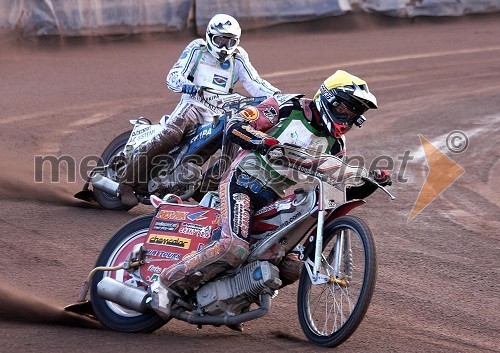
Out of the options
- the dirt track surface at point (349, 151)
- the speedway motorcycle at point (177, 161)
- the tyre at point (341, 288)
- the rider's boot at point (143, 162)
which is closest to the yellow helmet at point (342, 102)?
the tyre at point (341, 288)

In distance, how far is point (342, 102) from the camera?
224 inches

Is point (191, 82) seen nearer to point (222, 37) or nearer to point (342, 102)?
point (222, 37)

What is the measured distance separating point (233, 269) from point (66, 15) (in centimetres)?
1184

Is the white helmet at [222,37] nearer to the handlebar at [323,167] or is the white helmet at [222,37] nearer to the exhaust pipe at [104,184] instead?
the exhaust pipe at [104,184]

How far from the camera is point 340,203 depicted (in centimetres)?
568

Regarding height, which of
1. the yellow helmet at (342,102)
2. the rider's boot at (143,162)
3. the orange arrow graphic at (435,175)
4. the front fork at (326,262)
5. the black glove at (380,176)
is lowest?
the orange arrow graphic at (435,175)

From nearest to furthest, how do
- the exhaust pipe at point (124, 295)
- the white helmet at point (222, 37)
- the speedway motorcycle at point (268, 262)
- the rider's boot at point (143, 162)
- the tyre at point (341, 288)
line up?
the tyre at point (341, 288)
the speedway motorcycle at point (268, 262)
the exhaust pipe at point (124, 295)
the rider's boot at point (143, 162)
the white helmet at point (222, 37)

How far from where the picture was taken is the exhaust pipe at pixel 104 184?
30.8 feet

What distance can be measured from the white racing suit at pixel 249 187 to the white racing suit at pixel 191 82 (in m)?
3.18

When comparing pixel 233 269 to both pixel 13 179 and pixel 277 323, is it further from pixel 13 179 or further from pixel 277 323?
pixel 13 179

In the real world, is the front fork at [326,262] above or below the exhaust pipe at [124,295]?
above

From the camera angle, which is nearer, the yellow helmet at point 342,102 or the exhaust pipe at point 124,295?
the yellow helmet at point 342,102

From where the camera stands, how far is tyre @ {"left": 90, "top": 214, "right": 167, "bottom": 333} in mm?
5941

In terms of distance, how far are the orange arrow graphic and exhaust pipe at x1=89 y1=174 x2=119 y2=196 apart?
9.97ft
